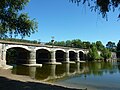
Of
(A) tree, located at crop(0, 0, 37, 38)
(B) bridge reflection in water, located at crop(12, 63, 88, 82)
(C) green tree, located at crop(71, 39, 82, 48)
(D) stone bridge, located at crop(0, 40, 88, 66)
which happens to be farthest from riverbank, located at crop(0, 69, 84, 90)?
(C) green tree, located at crop(71, 39, 82, 48)

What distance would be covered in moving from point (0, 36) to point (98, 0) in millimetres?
12135

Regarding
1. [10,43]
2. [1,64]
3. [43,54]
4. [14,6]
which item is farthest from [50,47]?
[14,6]

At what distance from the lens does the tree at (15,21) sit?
66.2 feet

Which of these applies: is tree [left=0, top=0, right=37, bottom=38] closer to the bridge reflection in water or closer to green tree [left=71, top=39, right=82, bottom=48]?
the bridge reflection in water

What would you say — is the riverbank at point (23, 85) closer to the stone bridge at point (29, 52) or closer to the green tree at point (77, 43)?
the stone bridge at point (29, 52)

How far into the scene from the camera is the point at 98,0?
520 inches

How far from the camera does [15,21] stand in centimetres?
2123

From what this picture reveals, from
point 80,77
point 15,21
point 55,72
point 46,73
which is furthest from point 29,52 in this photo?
point 15,21

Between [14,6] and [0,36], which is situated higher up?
[14,6]

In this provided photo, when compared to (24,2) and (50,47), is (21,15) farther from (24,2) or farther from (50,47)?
(50,47)

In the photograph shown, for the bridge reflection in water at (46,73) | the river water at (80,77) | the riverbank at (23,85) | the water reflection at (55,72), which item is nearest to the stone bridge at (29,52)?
the bridge reflection in water at (46,73)

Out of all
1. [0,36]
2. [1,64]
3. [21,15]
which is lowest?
[1,64]

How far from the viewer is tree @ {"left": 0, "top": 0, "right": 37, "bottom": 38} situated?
66.2 ft

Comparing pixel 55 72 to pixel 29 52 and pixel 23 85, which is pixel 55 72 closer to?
pixel 29 52
